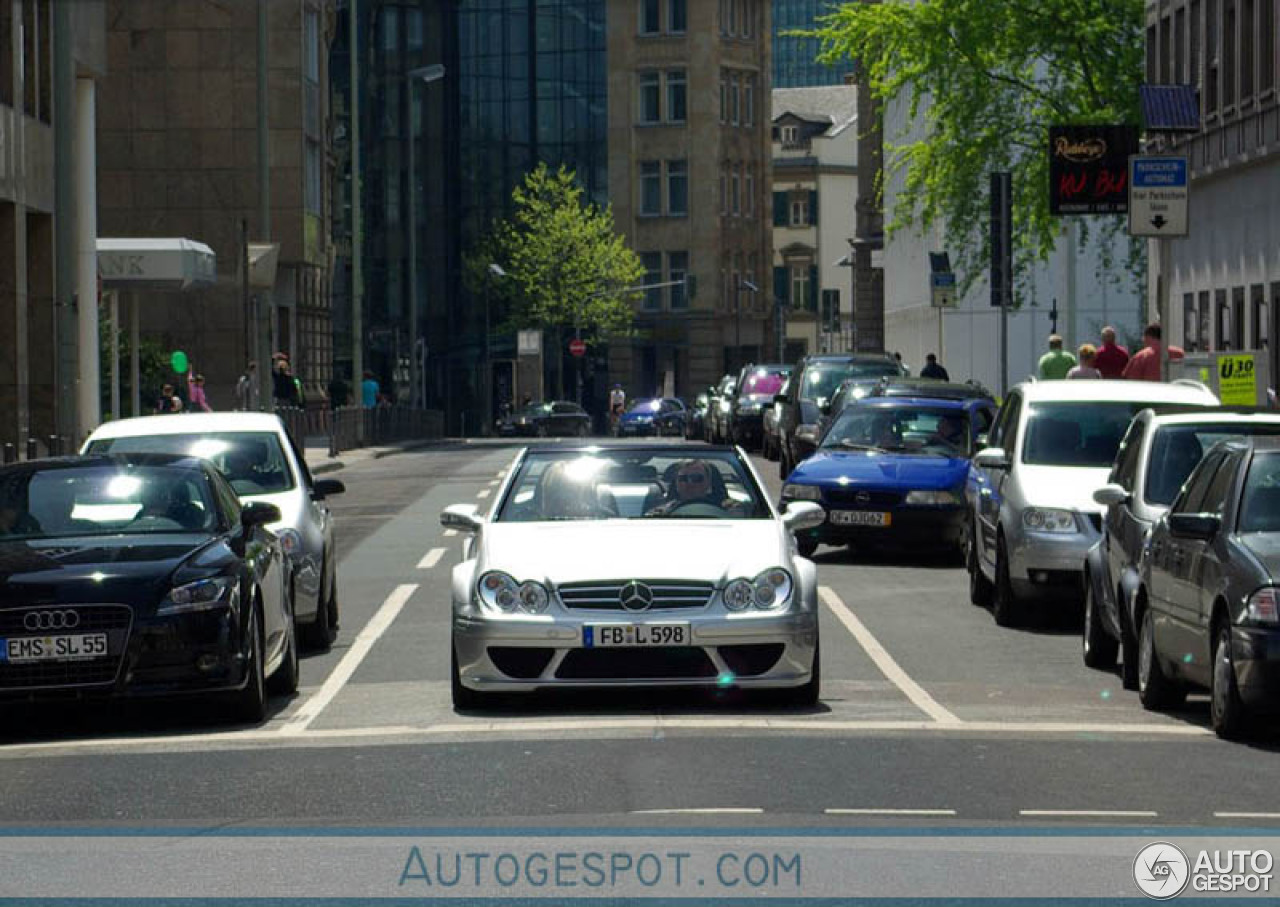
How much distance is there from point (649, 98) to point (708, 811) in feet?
359

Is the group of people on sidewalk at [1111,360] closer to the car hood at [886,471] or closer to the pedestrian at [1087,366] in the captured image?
the pedestrian at [1087,366]

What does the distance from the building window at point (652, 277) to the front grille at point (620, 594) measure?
105m

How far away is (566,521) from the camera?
14.7 meters

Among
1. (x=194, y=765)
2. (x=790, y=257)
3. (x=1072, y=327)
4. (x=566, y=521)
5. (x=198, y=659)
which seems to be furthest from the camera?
(x=790, y=257)

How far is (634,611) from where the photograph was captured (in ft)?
45.0

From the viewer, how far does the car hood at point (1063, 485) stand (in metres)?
19.5

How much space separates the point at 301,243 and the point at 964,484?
50307mm

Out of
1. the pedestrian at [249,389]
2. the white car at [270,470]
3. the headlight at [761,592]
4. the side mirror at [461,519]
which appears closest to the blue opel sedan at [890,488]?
the white car at [270,470]

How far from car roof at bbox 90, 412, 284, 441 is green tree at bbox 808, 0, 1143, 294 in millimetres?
A: 29232

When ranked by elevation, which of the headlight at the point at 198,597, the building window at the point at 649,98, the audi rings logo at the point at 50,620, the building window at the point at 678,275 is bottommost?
the audi rings logo at the point at 50,620

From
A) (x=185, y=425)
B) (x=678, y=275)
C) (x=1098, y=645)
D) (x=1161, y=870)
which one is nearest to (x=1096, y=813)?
(x=1161, y=870)

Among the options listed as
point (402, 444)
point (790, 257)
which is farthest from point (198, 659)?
point (790, 257)

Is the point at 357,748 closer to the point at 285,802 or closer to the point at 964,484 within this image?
the point at 285,802

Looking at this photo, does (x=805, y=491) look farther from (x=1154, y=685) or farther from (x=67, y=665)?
(x=67, y=665)
